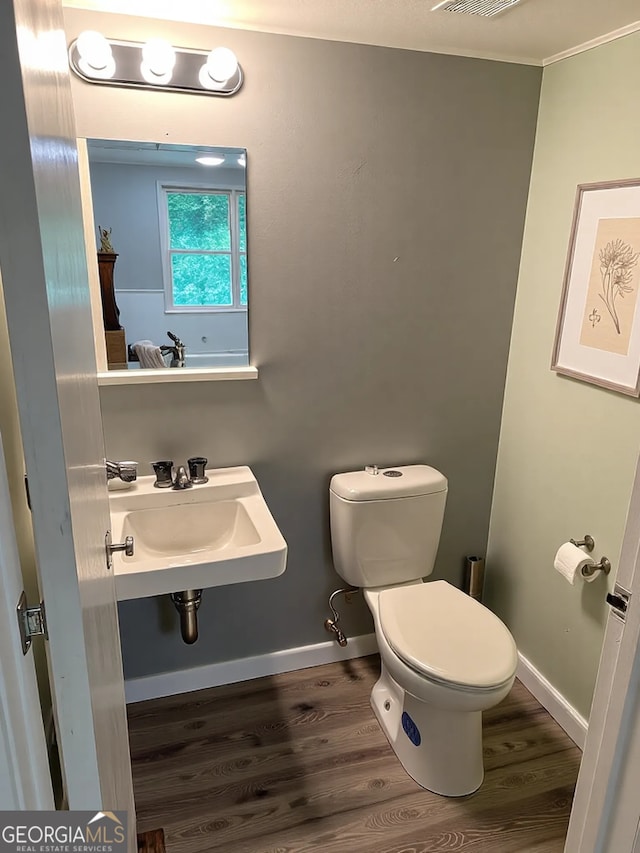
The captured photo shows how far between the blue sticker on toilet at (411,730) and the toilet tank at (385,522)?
1.45ft

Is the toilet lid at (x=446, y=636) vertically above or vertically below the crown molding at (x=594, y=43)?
below

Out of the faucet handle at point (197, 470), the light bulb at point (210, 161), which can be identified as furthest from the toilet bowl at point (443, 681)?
the light bulb at point (210, 161)

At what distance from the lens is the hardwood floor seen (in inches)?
64.7

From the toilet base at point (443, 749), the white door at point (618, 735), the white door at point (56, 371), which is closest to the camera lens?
the white door at point (56, 371)

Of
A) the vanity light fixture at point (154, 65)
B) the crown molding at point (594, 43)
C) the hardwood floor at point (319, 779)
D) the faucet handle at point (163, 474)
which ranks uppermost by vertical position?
the crown molding at point (594, 43)

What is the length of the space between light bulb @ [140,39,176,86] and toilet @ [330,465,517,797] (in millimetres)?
1326

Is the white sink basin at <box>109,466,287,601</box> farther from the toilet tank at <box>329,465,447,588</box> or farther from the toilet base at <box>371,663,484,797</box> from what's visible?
the toilet base at <box>371,663,484,797</box>

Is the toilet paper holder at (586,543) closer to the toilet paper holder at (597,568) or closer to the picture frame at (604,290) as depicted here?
the toilet paper holder at (597,568)

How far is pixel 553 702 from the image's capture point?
2070 millimetres

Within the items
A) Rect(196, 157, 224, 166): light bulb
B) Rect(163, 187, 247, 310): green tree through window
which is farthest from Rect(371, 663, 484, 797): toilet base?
Rect(196, 157, 224, 166): light bulb

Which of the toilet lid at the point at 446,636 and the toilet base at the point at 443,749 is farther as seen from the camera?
the toilet base at the point at 443,749

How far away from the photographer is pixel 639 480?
108 centimetres

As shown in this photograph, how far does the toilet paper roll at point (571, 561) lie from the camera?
1.80 m

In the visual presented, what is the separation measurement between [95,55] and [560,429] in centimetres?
176
